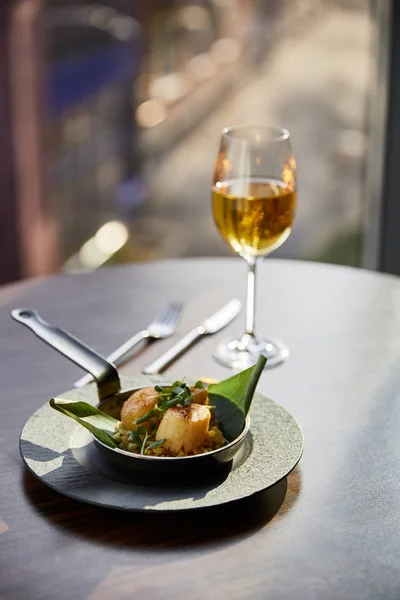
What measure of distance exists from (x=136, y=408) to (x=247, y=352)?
0.34 metres

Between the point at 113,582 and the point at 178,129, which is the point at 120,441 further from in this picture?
the point at 178,129

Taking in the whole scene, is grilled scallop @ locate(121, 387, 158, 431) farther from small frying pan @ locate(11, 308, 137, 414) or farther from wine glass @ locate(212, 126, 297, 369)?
wine glass @ locate(212, 126, 297, 369)

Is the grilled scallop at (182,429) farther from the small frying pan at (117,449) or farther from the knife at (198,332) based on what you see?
the knife at (198,332)

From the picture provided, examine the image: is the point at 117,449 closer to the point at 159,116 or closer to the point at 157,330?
the point at 157,330

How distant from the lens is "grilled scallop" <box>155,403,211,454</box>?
76 cm

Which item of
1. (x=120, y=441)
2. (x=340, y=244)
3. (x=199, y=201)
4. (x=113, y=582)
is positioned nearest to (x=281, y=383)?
(x=120, y=441)

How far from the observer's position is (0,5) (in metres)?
2.64

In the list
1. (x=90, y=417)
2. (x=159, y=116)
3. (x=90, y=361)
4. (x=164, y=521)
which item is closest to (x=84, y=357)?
(x=90, y=361)

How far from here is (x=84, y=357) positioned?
0.93 m

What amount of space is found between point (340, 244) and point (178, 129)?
2.45 metres

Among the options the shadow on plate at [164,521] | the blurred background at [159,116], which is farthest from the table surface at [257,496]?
the blurred background at [159,116]

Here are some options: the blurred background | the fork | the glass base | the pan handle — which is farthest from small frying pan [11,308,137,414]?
the blurred background

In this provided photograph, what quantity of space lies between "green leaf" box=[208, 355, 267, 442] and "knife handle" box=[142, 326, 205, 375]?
7.3 inches

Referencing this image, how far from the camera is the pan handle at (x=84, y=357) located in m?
0.91
